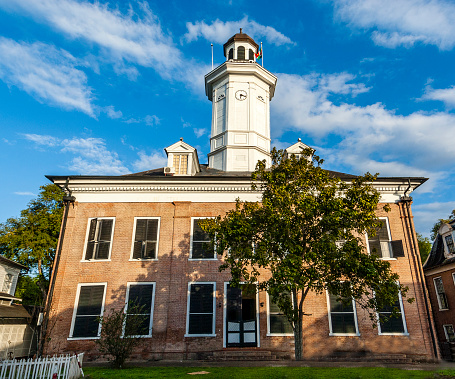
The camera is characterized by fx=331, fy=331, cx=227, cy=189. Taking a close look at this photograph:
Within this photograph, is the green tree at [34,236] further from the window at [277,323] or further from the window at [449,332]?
the window at [449,332]

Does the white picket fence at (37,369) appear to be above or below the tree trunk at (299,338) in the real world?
below

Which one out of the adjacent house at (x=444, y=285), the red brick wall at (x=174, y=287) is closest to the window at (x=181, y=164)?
the red brick wall at (x=174, y=287)

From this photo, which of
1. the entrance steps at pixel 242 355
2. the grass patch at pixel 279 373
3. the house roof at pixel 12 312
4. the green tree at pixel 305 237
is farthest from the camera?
the house roof at pixel 12 312

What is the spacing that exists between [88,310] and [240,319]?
799cm

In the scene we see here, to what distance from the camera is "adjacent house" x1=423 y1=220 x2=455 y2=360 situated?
861 inches

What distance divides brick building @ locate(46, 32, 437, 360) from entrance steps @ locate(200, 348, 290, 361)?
0.21 feet

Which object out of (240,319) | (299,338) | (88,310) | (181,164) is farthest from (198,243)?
(299,338)

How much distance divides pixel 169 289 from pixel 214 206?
5202 mm

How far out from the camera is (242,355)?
53.5 ft

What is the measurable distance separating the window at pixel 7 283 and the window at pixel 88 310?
12.3 m

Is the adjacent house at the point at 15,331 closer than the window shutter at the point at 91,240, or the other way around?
the window shutter at the point at 91,240

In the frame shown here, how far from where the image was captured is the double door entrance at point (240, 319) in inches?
664

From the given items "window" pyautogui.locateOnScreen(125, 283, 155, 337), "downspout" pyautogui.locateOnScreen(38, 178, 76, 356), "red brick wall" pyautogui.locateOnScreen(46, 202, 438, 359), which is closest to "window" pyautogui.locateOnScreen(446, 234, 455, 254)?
"red brick wall" pyautogui.locateOnScreen(46, 202, 438, 359)

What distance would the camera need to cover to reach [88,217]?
19266mm
